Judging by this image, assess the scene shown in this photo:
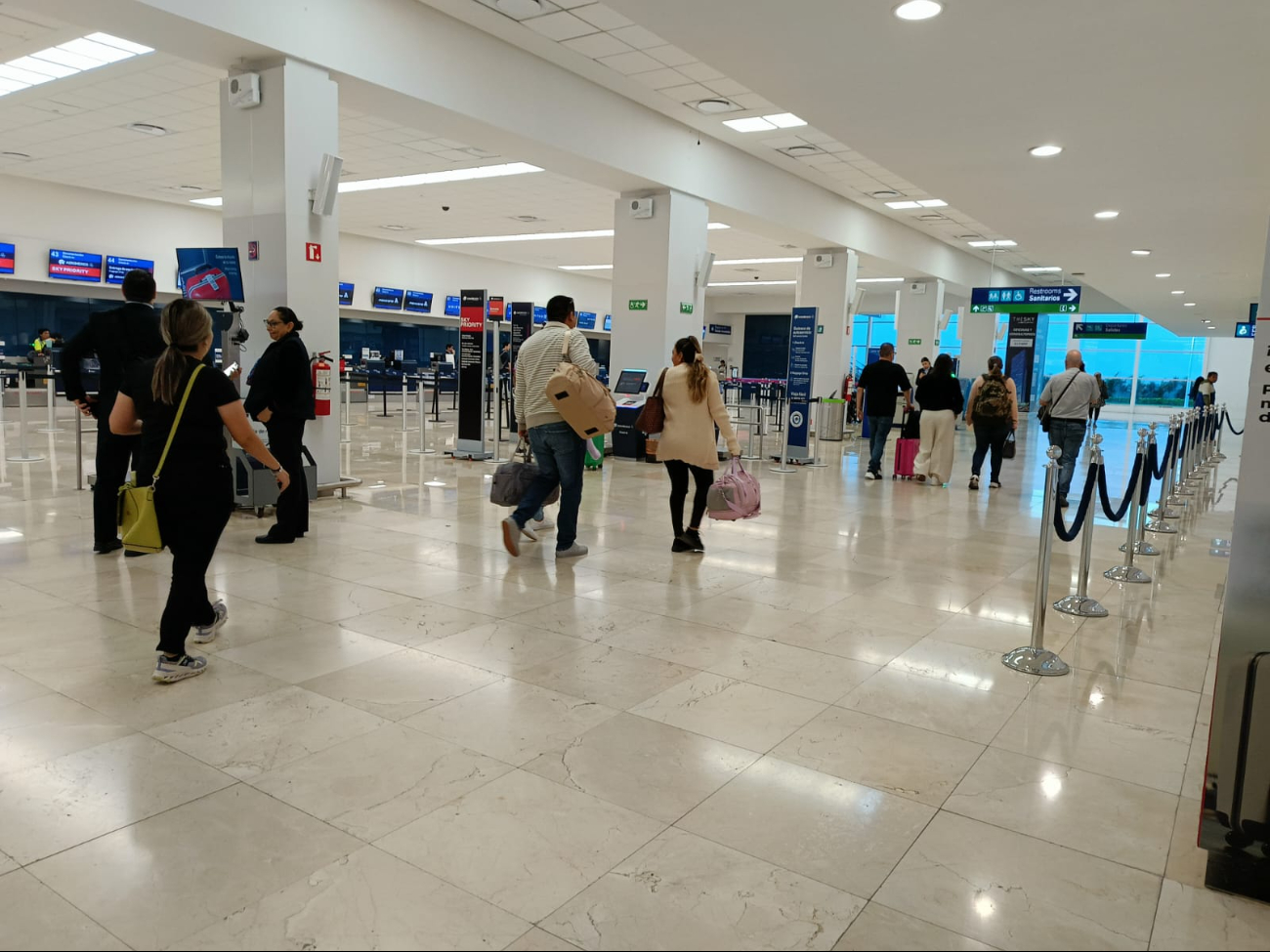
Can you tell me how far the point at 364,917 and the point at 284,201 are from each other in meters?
6.11

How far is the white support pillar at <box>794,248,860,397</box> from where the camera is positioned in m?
15.2

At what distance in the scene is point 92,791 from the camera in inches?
96.7

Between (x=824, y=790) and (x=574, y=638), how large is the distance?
158 cm

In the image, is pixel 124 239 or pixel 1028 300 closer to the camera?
pixel 124 239

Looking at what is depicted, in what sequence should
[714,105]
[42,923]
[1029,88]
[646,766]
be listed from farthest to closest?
[714,105] < [1029,88] < [646,766] < [42,923]

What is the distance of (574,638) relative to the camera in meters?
3.91

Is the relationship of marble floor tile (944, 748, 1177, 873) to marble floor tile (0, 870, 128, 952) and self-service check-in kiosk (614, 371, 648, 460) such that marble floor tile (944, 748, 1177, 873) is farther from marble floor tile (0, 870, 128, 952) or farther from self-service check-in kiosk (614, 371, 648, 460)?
self-service check-in kiosk (614, 371, 648, 460)

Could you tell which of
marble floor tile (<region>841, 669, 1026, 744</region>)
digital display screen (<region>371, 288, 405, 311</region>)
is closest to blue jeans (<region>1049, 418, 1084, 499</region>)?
marble floor tile (<region>841, 669, 1026, 744</region>)

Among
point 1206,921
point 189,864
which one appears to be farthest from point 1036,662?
point 189,864

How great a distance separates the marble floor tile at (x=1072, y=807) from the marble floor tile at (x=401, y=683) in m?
1.79

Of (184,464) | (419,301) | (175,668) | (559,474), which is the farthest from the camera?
(419,301)

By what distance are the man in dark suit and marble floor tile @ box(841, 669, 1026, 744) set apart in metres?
4.25

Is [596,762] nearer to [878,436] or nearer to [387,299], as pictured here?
[878,436]

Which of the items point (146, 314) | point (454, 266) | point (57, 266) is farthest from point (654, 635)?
point (454, 266)
